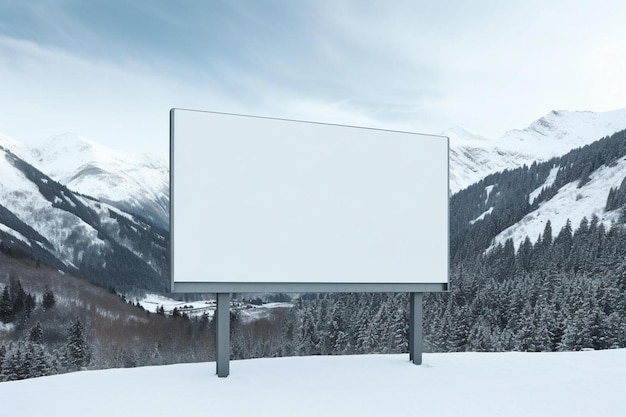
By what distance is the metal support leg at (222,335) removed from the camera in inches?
503

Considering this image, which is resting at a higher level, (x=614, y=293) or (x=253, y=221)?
(x=253, y=221)

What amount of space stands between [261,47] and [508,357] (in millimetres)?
36744

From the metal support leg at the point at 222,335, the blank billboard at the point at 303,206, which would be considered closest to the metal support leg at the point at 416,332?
the blank billboard at the point at 303,206

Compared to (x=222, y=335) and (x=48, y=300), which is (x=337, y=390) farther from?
(x=48, y=300)

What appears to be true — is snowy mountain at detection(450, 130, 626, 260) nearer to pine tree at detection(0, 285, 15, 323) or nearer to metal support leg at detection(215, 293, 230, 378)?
pine tree at detection(0, 285, 15, 323)

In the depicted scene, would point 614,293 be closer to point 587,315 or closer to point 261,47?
point 587,315

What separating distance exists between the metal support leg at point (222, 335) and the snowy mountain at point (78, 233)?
86.8 meters

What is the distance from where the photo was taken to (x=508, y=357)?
54.2ft

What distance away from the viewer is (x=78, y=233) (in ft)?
377

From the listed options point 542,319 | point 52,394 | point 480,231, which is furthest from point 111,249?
point 52,394

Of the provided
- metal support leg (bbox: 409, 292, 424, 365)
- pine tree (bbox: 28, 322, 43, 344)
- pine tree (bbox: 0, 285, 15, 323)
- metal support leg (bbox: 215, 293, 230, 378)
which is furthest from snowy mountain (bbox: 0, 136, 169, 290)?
metal support leg (bbox: 215, 293, 230, 378)

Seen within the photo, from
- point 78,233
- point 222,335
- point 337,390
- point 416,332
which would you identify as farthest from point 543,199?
point 222,335

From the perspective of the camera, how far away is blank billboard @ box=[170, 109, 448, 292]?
41.0 feet

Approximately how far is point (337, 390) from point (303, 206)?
454cm
